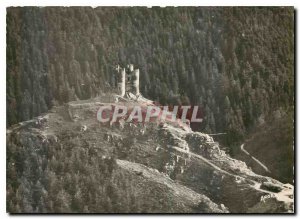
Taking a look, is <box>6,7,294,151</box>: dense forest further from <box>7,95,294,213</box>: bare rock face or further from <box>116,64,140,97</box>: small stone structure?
<box>7,95,294,213</box>: bare rock face

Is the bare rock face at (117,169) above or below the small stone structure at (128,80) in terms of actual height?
below

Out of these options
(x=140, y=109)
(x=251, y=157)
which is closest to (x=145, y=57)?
(x=140, y=109)

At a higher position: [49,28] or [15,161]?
[49,28]

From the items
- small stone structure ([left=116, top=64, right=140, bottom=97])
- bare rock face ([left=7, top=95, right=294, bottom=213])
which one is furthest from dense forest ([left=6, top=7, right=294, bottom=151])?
bare rock face ([left=7, top=95, right=294, bottom=213])

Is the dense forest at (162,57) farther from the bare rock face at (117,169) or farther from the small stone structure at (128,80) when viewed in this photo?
the bare rock face at (117,169)

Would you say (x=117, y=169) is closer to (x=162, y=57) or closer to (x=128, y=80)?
(x=128, y=80)

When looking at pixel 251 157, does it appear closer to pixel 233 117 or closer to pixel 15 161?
pixel 233 117

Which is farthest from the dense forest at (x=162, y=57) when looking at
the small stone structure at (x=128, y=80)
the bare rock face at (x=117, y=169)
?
the bare rock face at (x=117, y=169)
